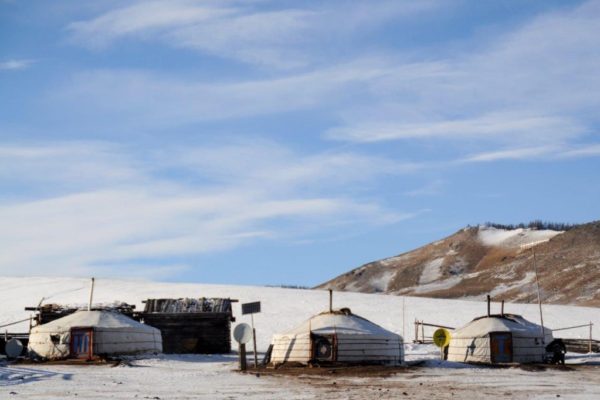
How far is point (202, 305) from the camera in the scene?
4503 cm

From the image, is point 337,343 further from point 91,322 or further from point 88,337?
point 91,322

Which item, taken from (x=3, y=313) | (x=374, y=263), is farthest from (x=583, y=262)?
(x=3, y=313)

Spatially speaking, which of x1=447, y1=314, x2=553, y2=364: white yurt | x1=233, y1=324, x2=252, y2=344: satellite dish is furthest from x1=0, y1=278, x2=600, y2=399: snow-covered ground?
x1=447, y1=314, x2=553, y2=364: white yurt

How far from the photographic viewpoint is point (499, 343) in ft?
116

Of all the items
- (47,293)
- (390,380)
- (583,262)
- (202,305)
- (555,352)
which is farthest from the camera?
(583,262)

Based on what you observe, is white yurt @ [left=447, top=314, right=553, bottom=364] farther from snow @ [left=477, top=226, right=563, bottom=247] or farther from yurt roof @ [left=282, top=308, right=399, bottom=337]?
snow @ [left=477, top=226, right=563, bottom=247]

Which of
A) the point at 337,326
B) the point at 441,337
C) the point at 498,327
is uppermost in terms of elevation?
the point at 498,327

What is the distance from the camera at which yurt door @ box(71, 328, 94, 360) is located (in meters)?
35.8

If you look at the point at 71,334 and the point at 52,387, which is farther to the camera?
the point at 71,334

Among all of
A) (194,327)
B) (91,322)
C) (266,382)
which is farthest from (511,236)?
(266,382)

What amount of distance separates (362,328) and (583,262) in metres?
89.4

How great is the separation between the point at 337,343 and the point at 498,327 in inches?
286

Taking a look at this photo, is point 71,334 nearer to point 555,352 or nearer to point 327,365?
point 327,365

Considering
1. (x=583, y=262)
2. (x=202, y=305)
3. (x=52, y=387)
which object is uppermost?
(x=583, y=262)
